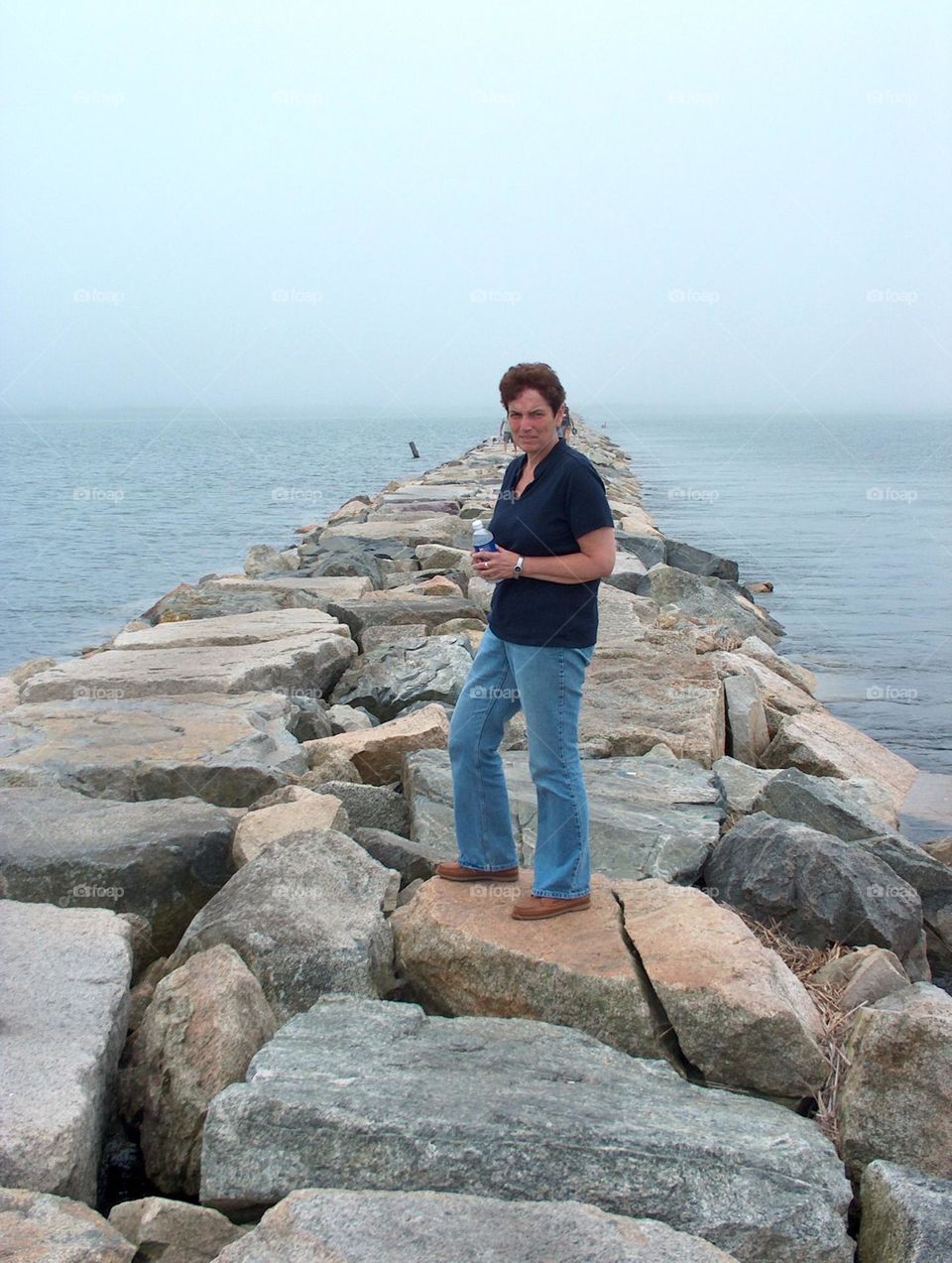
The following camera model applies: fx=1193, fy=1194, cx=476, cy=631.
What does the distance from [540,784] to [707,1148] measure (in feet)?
3.92

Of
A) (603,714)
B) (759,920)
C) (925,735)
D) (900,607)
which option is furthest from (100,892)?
(900,607)

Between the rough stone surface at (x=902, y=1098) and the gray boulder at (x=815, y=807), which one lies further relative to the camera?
the gray boulder at (x=815, y=807)

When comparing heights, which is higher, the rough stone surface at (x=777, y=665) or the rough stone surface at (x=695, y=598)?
the rough stone surface at (x=695, y=598)

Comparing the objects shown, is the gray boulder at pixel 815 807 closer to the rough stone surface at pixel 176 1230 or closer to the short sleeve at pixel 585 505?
the short sleeve at pixel 585 505

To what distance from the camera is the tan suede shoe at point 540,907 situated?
351cm

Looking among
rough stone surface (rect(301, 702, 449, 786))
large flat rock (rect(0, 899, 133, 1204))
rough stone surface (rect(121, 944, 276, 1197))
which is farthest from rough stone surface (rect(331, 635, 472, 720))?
rough stone surface (rect(121, 944, 276, 1197))

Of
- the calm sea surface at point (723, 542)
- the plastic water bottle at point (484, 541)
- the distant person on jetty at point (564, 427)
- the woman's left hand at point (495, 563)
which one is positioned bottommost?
the calm sea surface at point (723, 542)

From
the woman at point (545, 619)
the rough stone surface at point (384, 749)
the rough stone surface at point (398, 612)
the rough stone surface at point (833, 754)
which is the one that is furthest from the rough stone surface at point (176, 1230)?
the rough stone surface at point (398, 612)

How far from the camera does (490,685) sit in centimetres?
361

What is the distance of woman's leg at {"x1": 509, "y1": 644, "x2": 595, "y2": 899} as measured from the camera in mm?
3447

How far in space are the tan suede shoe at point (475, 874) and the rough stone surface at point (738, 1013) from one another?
1.84 feet

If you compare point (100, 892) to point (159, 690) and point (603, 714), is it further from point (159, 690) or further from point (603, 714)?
point (603, 714)

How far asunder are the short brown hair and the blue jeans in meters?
0.71

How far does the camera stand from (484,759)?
12.1ft
